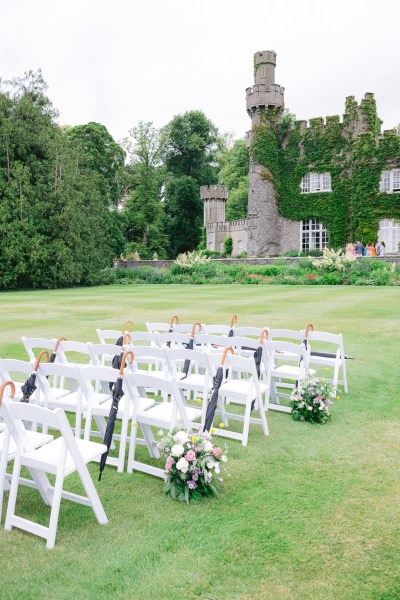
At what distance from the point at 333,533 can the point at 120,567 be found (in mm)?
1568

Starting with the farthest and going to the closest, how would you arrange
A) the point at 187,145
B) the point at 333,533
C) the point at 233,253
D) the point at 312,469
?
the point at 187,145 → the point at 233,253 → the point at 312,469 → the point at 333,533

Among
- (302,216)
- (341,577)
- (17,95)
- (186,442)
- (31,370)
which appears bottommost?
(341,577)

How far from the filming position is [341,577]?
3.36 m

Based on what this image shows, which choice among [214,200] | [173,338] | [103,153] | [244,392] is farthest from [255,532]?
[214,200]

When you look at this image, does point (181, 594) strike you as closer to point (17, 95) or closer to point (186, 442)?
point (186, 442)

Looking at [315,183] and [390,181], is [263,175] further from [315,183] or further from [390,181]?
[390,181]

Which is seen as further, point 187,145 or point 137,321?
point 187,145

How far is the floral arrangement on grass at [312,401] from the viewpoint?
6383 mm

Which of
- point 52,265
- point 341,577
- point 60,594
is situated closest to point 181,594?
point 60,594

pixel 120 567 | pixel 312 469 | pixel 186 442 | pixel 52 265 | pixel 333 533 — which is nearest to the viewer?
pixel 120 567

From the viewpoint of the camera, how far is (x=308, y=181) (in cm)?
4328

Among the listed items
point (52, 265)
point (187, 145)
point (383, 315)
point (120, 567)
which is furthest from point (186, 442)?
point (187, 145)

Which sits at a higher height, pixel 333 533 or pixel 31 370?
pixel 31 370

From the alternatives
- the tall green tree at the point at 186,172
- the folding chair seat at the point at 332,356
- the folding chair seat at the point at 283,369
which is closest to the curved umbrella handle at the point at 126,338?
the folding chair seat at the point at 283,369
